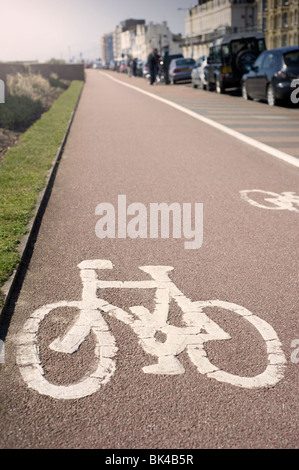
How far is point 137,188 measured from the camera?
8.05 meters

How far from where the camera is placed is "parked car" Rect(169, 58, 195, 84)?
39.1 metres

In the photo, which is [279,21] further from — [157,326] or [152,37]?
[152,37]

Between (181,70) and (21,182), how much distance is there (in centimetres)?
3272

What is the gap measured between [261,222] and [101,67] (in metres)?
153

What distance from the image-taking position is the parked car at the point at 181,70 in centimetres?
3909

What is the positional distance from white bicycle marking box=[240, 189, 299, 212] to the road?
53 mm

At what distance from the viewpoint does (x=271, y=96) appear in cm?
1927

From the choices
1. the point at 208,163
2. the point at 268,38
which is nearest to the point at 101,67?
the point at 268,38

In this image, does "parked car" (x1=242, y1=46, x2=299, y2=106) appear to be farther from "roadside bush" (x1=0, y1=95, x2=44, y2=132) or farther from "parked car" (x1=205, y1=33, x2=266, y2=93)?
"roadside bush" (x1=0, y1=95, x2=44, y2=132)

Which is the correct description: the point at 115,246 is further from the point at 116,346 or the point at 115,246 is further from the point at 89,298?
the point at 116,346

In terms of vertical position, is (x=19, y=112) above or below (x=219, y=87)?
below

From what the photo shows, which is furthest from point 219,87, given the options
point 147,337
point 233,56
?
point 147,337
